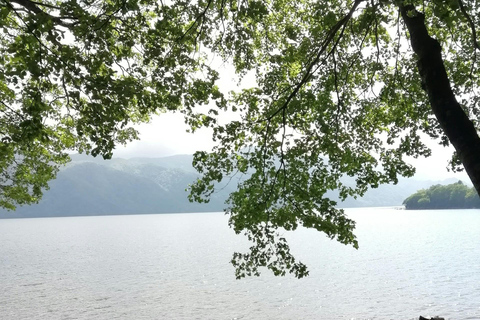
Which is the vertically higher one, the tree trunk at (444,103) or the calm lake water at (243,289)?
the tree trunk at (444,103)

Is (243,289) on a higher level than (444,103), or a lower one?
lower

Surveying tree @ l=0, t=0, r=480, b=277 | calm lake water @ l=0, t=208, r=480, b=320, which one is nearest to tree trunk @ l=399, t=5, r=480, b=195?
tree @ l=0, t=0, r=480, b=277

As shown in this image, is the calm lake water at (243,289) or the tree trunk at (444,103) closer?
the tree trunk at (444,103)

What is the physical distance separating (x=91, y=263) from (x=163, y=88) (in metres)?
67.2

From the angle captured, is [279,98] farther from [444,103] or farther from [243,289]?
[243,289]

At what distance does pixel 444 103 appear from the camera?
8.53 metres

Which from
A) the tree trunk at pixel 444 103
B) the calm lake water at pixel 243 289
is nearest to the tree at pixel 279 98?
the tree trunk at pixel 444 103

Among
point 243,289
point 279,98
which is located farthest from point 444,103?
point 243,289

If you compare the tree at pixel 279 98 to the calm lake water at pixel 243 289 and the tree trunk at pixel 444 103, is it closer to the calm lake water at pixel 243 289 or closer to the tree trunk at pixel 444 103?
the tree trunk at pixel 444 103

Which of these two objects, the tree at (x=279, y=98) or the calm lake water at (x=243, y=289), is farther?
the calm lake water at (x=243, y=289)

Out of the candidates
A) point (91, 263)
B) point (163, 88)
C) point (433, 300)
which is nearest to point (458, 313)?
point (433, 300)

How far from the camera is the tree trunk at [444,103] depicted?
26.1 feet

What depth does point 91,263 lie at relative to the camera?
70938 millimetres

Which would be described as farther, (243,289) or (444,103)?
(243,289)
